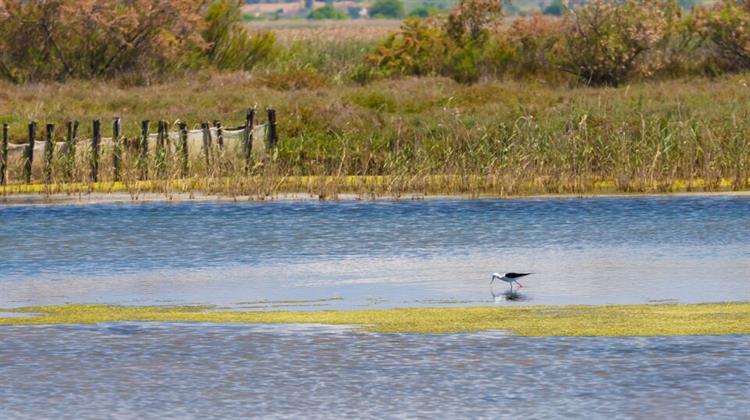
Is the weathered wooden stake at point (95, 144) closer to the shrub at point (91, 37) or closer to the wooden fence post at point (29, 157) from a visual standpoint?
the wooden fence post at point (29, 157)

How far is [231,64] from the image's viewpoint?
5888 cm

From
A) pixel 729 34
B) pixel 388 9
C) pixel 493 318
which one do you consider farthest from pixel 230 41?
pixel 388 9

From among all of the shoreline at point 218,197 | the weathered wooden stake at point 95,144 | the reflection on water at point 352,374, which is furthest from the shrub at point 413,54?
the reflection on water at point 352,374

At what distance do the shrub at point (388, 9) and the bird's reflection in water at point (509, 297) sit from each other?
166486mm

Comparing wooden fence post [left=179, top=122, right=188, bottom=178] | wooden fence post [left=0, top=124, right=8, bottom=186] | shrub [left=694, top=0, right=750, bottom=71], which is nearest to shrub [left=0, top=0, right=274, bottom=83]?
wooden fence post [left=0, top=124, right=8, bottom=186]

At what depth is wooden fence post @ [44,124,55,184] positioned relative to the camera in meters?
39.4

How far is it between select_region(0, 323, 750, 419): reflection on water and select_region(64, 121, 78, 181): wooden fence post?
20.4 metres

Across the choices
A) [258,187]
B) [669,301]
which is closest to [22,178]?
[258,187]

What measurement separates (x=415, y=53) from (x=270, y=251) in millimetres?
27606

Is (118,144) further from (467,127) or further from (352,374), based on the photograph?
(352,374)

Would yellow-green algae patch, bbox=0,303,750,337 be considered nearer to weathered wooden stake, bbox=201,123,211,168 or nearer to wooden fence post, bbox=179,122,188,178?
wooden fence post, bbox=179,122,188,178

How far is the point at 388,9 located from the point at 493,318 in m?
174

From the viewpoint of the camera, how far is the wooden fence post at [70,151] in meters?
39.6

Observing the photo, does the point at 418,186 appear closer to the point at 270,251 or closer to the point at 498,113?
the point at 498,113
